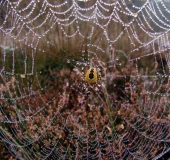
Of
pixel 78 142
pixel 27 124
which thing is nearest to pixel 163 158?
pixel 78 142

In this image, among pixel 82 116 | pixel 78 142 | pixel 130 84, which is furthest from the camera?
pixel 130 84

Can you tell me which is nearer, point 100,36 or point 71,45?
point 71,45

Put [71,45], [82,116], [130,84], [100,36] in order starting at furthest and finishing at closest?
[100,36]
[71,45]
[130,84]
[82,116]

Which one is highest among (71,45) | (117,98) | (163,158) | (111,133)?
(71,45)

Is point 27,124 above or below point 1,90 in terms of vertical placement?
below

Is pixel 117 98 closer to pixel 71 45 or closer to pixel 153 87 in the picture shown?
pixel 153 87

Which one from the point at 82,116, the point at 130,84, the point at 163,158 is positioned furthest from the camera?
the point at 130,84

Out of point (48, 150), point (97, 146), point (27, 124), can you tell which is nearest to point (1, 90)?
point (27, 124)

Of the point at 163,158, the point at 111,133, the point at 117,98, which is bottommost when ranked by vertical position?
the point at 163,158

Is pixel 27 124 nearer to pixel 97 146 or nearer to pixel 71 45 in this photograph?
pixel 97 146
